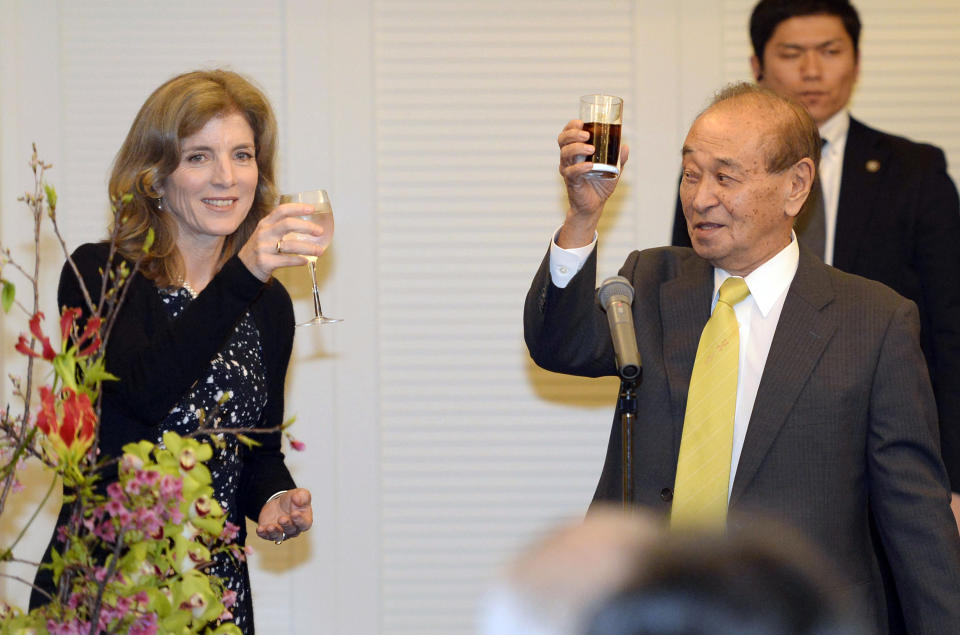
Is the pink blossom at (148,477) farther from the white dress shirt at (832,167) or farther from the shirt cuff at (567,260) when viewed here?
the white dress shirt at (832,167)

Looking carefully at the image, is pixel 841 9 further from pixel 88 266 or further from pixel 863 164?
pixel 88 266

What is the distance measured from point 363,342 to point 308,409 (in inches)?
10.8

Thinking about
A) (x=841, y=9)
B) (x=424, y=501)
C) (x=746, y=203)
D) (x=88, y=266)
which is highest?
(x=841, y=9)

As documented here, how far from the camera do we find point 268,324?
7.85 ft

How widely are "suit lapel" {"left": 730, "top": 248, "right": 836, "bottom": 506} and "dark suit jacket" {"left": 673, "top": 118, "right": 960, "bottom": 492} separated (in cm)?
88

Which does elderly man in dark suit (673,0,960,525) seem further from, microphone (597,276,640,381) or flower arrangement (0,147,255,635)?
flower arrangement (0,147,255,635)

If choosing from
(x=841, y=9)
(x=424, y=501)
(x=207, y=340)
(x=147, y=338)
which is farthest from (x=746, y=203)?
(x=424, y=501)

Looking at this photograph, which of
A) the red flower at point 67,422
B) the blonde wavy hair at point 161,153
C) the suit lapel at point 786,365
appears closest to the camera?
the red flower at point 67,422

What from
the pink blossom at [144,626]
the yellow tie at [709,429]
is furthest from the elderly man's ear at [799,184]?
the pink blossom at [144,626]

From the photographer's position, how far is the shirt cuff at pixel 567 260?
206cm

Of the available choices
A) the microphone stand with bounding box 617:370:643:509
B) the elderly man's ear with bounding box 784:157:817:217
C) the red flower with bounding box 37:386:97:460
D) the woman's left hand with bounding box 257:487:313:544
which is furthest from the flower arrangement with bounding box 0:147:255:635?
the elderly man's ear with bounding box 784:157:817:217

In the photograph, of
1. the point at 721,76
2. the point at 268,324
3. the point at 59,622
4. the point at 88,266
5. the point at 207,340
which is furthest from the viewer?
the point at 721,76

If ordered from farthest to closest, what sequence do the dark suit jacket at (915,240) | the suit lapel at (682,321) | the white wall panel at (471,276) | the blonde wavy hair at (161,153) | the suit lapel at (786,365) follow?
the white wall panel at (471,276) < the dark suit jacket at (915,240) < the blonde wavy hair at (161,153) < the suit lapel at (682,321) < the suit lapel at (786,365)

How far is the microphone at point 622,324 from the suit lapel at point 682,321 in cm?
30
